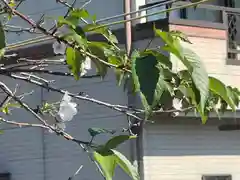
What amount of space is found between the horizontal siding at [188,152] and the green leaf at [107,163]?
23.7 ft

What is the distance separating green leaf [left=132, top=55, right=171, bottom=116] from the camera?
5.88 feet

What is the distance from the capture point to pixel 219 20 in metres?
10.0

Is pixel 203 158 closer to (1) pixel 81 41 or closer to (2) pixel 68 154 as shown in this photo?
(2) pixel 68 154

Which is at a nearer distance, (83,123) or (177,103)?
(177,103)

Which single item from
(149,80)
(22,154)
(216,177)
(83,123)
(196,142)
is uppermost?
(149,80)

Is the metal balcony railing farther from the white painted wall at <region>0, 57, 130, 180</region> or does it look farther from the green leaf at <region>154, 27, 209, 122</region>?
the green leaf at <region>154, 27, 209, 122</region>

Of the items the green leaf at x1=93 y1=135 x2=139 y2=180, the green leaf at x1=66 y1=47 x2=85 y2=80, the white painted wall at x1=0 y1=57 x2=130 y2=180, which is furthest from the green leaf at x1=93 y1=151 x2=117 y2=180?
the white painted wall at x1=0 y1=57 x2=130 y2=180

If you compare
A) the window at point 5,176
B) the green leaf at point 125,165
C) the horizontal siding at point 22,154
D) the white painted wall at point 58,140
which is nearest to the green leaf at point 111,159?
the green leaf at point 125,165

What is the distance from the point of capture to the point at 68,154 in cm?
975

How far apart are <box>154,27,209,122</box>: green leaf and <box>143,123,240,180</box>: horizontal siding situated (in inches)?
287

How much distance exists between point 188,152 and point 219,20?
6.38 feet

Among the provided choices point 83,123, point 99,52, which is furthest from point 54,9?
point 99,52

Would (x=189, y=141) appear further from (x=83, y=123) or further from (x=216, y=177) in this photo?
(x=83, y=123)

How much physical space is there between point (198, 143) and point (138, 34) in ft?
5.73
